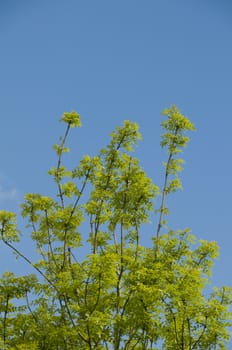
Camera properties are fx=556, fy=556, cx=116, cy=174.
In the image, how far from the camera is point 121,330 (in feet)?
38.2

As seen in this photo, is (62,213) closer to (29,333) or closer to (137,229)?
(137,229)

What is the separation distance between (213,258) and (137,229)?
1.82 meters

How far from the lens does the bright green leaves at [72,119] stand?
537 inches

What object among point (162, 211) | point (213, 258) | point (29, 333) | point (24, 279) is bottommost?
point (29, 333)

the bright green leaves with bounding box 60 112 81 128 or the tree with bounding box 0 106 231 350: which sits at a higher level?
the bright green leaves with bounding box 60 112 81 128

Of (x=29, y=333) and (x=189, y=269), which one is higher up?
(x=189, y=269)

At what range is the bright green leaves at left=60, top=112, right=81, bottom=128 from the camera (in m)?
13.6

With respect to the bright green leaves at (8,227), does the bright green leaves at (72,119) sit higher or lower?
higher

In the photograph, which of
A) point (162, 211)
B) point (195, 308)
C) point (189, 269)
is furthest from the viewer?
point (162, 211)

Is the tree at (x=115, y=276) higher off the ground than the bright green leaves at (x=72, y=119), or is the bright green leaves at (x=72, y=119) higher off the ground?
the bright green leaves at (x=72, y=119)

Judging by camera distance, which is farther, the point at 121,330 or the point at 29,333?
the point at 29,333

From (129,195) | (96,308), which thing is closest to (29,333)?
(96,308)

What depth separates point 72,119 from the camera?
13664 mm

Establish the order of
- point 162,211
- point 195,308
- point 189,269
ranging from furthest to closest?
point 162,211 < point 189,269 < point 195,308
